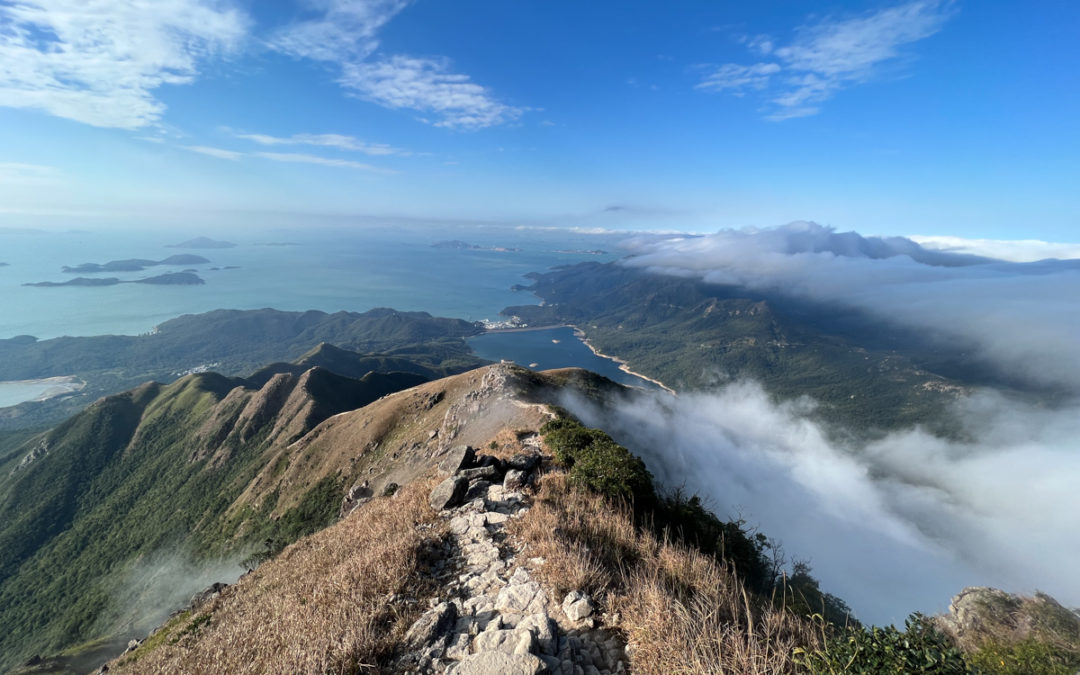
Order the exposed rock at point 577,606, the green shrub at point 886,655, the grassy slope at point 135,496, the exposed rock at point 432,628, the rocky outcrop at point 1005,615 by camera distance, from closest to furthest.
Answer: the green shrub at point 886,655
the exposed rock at point 432,628
the exposed rock at point 577,606
the rocky outcrop at point 1005,615
the grassy slope at point 135,496

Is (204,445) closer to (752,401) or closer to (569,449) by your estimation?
(569,449)

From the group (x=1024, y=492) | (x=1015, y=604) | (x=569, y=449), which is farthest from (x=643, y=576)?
(x=1024, y=492)

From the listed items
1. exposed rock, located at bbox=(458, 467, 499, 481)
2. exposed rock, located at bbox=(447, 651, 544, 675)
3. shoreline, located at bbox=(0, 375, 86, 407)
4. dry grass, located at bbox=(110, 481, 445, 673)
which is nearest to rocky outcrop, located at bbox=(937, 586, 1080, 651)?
exposed rock, located at bbox=(458, 467, 499, 481)

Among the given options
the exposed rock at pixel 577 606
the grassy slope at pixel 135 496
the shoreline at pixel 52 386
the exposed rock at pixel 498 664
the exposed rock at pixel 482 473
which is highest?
the exposed rock at pixel 498 664

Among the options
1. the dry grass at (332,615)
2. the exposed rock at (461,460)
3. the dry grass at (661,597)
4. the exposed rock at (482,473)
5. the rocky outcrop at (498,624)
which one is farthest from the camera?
the exposed rock at (461,460)

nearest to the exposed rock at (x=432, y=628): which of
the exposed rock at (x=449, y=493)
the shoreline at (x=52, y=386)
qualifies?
the exposed rock at (x=449, y=493)

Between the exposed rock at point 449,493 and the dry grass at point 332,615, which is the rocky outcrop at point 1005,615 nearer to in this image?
the exposed rock at point 449,493

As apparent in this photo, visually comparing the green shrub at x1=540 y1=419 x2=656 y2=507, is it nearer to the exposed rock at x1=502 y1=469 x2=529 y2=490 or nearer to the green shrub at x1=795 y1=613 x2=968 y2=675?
the exposed rock at x1=502 y1=469 x2=529 y2=490

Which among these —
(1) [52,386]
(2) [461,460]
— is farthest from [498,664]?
A: (1) [52,386]
